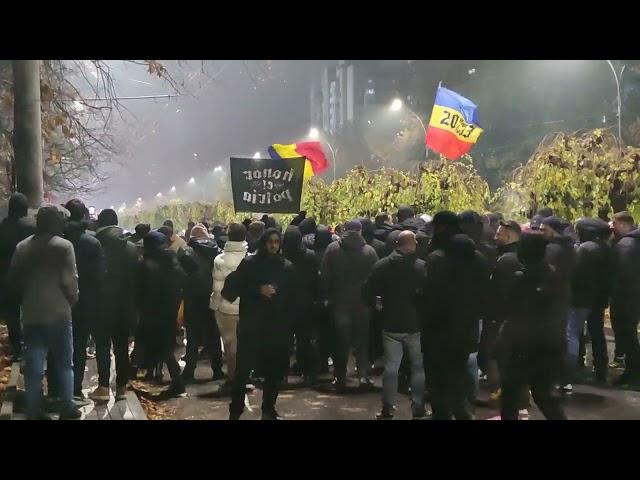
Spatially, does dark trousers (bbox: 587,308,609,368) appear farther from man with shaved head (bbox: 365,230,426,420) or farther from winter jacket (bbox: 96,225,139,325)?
winter jacket (bbox: 96,225,139,325)

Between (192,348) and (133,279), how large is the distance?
4.31 ft

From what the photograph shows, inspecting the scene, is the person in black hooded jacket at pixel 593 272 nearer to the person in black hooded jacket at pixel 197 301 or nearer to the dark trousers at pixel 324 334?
the dark trousers at pixel 324 334

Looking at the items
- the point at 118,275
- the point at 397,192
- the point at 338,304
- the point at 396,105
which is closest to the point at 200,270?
the point at 118,275

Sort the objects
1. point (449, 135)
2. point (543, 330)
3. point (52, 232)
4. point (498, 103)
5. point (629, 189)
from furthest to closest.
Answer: point (498, 103) → point (449, 135) → point (629, 189) → point (52, 232) → point (543, 330)

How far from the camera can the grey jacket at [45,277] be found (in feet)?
18.9

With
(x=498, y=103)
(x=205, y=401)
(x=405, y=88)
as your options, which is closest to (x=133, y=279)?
(x=205, y=401)

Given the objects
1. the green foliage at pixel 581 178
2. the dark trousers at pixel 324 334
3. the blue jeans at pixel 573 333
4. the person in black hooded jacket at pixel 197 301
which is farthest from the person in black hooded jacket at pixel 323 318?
the green foliage at pixel 581 178

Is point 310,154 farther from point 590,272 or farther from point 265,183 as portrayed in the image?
point 590,272

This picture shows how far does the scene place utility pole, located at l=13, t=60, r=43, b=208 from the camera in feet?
22.8

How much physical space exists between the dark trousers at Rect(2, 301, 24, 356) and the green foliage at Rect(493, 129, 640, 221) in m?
8.70

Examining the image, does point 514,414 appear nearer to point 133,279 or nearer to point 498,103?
point 133,279

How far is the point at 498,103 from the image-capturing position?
4591 cm

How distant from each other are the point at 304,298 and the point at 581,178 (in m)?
6.24

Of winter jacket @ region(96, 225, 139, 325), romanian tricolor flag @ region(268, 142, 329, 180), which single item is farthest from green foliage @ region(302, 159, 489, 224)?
Answer: winter jacket @ region(96, 225, 139, 325)
